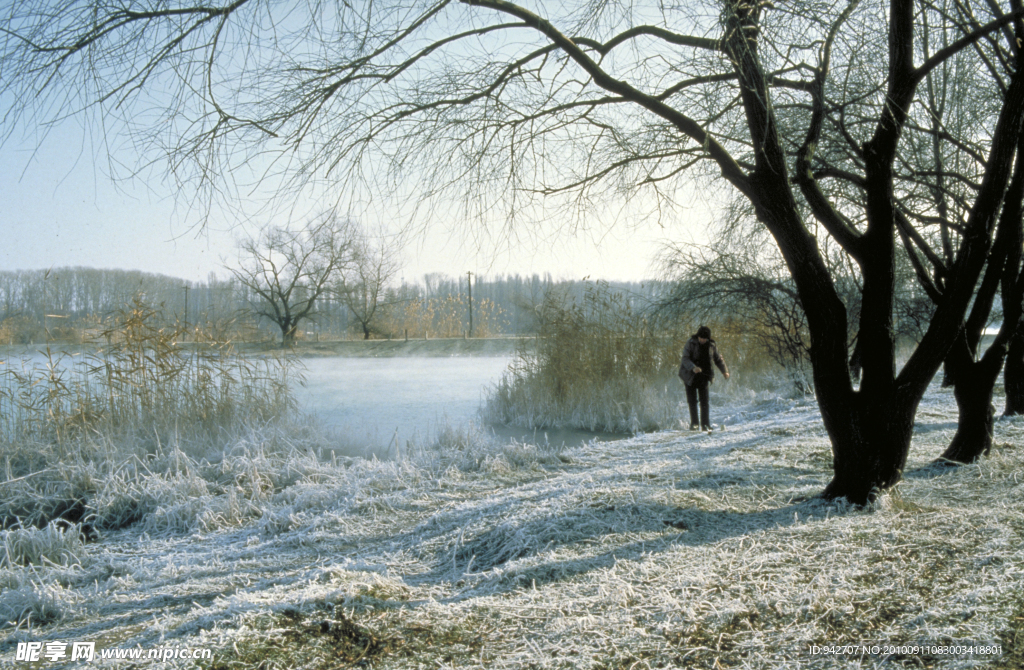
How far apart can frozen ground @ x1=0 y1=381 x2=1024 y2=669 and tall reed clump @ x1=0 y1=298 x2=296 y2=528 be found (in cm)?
99

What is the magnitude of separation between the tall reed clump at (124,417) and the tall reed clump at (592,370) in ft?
14.7

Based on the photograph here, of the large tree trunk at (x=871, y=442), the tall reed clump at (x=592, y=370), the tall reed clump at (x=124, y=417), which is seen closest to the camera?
the large tree trunk at (x=871, y=442)

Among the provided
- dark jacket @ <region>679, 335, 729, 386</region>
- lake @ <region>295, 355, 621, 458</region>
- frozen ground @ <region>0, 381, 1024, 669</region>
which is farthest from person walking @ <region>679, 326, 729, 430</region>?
frozen ground @ <region>0, 381, 1024, 669</region>

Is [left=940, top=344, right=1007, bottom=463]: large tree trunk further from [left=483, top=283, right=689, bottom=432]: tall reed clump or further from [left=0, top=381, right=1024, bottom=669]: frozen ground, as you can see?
[left=483, top=283, right=689, bottom=432]: tall reed clump

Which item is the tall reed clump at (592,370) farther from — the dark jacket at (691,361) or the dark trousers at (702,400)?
the dark jacket at (691,361)

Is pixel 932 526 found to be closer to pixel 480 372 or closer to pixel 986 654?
pixel 986 654

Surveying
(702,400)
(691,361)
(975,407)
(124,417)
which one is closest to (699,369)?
(691,361)

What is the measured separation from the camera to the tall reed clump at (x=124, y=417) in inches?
211

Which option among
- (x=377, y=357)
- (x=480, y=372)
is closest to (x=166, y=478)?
(x=480, y=372)

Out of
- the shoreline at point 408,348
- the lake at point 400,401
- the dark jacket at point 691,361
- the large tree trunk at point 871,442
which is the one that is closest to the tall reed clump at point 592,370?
the lake at point 400,401

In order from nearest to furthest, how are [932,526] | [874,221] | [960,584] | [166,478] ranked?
[960,584] < [932,526] < [874,221] < [166,478]

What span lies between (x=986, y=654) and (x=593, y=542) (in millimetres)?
1677

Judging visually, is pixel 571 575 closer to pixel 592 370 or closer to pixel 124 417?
pixel 124 417

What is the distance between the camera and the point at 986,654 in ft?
6.79
